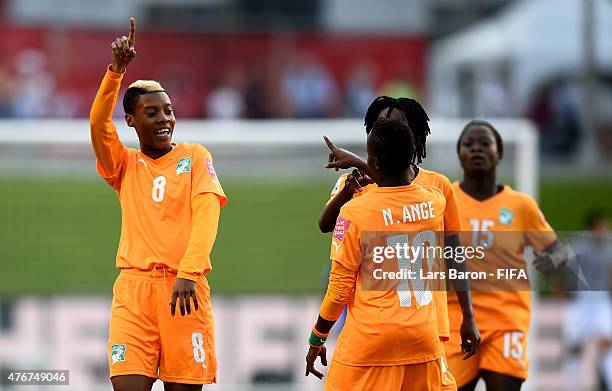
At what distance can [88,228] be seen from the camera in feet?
47.5

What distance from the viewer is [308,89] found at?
62.5 ft

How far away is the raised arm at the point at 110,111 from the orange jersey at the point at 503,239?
2354 mm

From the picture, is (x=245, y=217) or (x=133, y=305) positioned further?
(x=245, y=217)

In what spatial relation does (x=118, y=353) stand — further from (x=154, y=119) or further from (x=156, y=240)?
(x=154, y=119)

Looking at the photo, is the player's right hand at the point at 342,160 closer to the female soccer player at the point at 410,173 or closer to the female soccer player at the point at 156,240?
the female soccer player at the point at 410,173

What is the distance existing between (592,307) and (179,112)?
6.58m

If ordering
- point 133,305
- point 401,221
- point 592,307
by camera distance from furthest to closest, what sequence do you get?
point 592,307 < point 133,305 < point 401,221

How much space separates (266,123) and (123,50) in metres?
10.0

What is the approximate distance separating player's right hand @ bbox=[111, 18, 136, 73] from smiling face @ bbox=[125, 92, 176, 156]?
0.32 m

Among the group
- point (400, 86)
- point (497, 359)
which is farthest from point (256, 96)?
point (497, 359)

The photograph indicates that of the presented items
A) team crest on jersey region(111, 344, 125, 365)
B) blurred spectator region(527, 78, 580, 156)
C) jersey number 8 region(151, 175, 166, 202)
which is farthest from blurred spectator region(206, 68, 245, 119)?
team crest on jersey region(111, 344, 125, 365)

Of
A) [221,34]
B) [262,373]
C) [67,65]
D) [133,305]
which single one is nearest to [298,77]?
[221,34]

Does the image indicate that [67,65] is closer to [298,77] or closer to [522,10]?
[298,77]

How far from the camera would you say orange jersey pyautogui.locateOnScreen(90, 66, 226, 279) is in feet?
24.1
